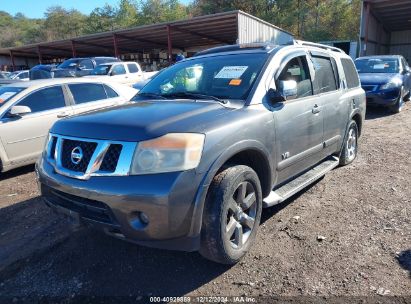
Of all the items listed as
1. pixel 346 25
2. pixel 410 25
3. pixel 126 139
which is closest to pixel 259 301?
pixel 126 139

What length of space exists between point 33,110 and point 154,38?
24336 mm

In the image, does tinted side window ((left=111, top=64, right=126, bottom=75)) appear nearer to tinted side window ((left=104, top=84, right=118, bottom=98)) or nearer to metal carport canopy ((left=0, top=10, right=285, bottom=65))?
metal carport canopy ((left=0, top=10, right=285, bottom=65))

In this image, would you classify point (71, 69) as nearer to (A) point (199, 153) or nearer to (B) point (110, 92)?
(B) point (110, 92)

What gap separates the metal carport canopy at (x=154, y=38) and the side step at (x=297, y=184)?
624 inches

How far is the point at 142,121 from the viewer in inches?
107

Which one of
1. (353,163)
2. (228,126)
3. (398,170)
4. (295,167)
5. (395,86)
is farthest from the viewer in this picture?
(395,86)

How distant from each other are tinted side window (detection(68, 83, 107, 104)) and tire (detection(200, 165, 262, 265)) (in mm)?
4755

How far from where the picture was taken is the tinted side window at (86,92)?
6.71 m

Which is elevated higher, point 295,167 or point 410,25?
point 410,25

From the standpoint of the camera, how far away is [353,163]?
5.86 m

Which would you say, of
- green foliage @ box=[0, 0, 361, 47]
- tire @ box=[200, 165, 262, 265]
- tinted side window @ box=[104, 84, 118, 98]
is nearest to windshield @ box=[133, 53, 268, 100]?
tire @ box=[200, 165, 262, 265]

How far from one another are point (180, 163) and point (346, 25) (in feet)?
Answer: 136

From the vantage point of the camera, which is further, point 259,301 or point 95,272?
point 95,272

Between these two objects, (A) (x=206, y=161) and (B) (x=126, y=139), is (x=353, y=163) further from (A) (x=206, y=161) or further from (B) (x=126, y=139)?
(B) (x=126, y=139)
